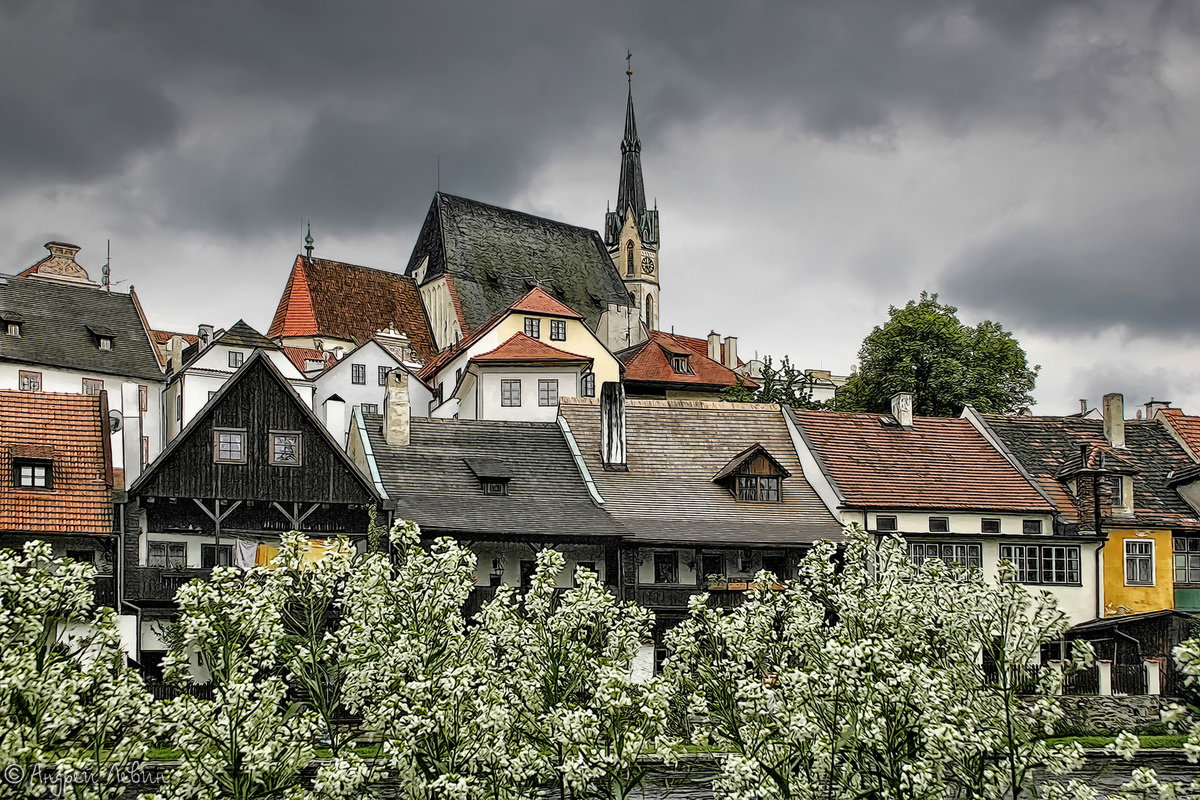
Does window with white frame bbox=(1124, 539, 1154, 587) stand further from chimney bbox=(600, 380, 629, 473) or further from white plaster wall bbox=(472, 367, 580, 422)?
white plaster wall bbox=(472, 367, 580, 422)

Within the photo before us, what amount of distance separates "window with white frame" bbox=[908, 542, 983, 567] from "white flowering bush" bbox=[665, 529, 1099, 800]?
1965 cm

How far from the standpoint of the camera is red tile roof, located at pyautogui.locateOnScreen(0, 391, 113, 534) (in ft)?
128

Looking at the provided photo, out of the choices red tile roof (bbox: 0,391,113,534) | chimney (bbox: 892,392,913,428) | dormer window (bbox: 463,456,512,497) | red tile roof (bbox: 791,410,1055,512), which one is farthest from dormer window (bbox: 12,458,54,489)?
chimney (bbox: 892,392,913,428)

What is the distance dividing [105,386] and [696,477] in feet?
93.9

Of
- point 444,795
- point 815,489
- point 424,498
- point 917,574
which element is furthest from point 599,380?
point 444,795

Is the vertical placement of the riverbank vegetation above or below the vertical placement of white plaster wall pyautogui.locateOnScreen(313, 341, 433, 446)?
below

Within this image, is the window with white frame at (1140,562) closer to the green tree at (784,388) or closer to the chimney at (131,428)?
the green tree at (784,388)

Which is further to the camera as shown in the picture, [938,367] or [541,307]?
[541,307]

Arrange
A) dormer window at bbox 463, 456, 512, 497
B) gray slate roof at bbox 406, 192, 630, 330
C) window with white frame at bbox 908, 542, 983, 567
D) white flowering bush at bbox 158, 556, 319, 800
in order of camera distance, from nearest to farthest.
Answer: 1. white flowering bush at bbox 158, 556, 319, 800
2. dormer window at bbox 463, 456, 512, 497
3. window with white frame at bbox 908, 542, 983, 567
4. gray slate roof at bbox 406, 192, 630, 330

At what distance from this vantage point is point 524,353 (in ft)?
217

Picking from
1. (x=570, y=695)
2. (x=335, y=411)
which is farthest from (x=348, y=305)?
(x=570, y=695)

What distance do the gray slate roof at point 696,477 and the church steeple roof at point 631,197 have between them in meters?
84.5

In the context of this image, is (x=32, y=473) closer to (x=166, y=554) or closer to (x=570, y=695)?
(x=166, y=554)

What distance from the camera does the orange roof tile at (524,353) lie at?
65000 mm
